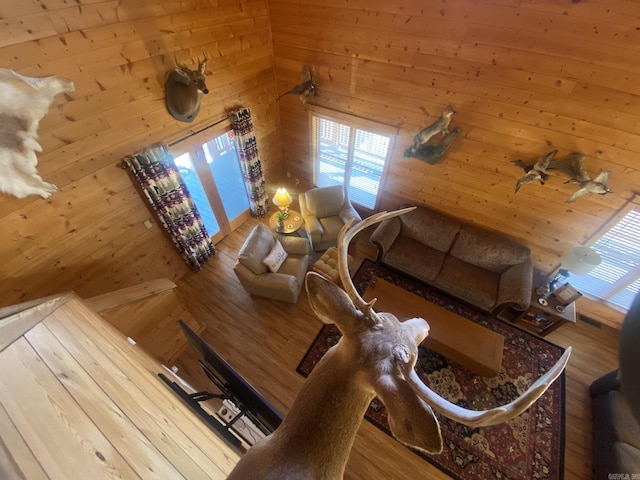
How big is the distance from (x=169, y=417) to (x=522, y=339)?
405cm

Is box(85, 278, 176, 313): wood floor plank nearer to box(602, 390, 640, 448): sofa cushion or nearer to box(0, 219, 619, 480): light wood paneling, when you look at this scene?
box(0, 219, 619, 480): light wood paneling

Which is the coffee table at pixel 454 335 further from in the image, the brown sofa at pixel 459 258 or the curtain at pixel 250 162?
the curtain at pixel 250 162

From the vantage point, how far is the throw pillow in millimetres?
3748

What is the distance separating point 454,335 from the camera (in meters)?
3.26

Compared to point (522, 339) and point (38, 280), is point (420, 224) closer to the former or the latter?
point (522, 339)

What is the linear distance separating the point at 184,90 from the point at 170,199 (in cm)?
126

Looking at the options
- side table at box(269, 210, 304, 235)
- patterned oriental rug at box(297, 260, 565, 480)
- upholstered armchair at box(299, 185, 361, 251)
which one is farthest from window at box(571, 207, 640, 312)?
side table at box(269, 210, 304, 235)

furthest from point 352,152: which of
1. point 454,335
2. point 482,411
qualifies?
point 482,411

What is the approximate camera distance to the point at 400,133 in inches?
149

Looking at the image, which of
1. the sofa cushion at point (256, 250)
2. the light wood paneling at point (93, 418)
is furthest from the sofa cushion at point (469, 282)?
the light wood paneling at point (93, 418)

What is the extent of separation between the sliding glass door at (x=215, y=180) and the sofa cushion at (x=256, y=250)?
108cm

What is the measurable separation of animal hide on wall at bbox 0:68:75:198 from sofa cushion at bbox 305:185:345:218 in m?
3.05

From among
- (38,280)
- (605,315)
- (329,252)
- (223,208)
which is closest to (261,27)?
(223,208)

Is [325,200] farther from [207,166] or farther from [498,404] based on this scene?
[498,404]
